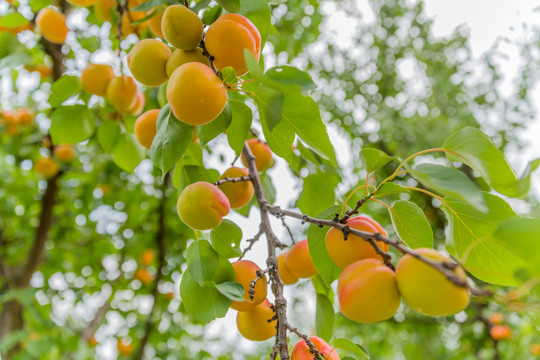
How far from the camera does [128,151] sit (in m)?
1.14

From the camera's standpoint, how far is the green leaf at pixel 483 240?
53 cm

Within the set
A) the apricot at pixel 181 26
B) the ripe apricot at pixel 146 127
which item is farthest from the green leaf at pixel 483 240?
the ripe apricot at pixel 146 127

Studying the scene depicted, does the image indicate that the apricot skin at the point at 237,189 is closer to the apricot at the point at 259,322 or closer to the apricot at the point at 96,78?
the apricot at the point at 259,322

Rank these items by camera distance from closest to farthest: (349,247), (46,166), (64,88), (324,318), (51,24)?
(349,247) < (324,318) < (64,88) < (51,24) < (46,166)

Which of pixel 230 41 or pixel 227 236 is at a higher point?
pixel 230 41

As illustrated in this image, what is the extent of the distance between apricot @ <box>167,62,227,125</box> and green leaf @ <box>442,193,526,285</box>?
0.37 meters

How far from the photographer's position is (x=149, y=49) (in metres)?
0.67

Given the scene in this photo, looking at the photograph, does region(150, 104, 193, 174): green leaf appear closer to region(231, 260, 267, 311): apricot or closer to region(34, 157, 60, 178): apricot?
region(231, 260, 267, 311): apricot

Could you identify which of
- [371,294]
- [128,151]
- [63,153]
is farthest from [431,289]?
[63,153]

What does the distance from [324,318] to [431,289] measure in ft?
1.28

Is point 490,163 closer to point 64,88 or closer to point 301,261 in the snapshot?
point 301,261

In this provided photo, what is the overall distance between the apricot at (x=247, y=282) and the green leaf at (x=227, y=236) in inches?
0.9

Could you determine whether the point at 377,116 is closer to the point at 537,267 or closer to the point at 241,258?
the point at 241,258

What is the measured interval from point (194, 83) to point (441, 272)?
380 millimetres
